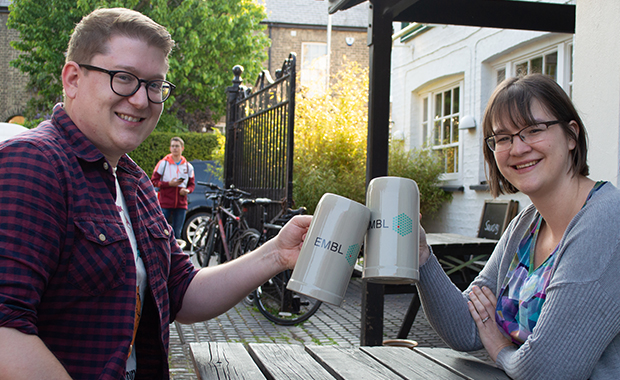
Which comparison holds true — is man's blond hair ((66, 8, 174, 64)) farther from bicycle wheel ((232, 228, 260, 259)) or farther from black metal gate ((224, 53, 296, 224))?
bicycle wheel ((232, 228, 260, 259))

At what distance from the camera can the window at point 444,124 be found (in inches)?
341

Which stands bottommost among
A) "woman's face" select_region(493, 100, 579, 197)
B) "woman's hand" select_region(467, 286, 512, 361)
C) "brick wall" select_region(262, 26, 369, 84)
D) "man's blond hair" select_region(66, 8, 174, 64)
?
"woman's hand" select_region(467, 286, 512, 361)

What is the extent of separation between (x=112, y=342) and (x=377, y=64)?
8.64 ft

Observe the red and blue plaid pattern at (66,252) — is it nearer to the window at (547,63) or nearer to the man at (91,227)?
the man at (91,227)

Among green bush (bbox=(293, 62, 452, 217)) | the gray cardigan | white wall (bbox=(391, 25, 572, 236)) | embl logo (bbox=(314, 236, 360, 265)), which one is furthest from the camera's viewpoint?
green bush (bbox=(293, 62, 452, 217))

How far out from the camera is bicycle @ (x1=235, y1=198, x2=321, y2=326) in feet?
17.6

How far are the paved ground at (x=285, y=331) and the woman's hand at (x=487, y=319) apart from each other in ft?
8.96

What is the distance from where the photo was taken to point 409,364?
1717mm

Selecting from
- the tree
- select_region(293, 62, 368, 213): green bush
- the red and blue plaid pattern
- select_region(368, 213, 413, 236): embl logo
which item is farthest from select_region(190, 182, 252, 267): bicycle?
the tree

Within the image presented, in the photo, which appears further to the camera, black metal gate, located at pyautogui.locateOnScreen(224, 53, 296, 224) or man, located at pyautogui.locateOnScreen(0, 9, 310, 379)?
black metal gate, located at pyautogui.locateOnScreen(224, 53, 296, 224)

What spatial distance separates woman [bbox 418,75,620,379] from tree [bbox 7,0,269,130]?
1695cm

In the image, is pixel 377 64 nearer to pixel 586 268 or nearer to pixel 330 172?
pixel 586 268

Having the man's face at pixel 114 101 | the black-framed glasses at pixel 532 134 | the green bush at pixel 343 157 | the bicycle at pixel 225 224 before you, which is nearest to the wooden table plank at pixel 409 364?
the black-framed glasses at pixel 532 134

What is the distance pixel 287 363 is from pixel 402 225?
0.67 metres
